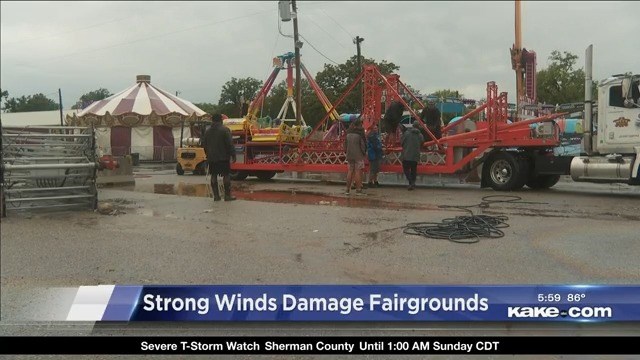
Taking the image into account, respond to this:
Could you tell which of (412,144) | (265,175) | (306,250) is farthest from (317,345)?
(265,175)

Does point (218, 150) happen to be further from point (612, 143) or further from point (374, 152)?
A: point (612, 143)

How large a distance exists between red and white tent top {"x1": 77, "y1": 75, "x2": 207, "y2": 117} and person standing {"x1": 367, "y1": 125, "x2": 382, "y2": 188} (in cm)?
813

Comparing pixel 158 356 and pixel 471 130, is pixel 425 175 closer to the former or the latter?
pixel 471 130

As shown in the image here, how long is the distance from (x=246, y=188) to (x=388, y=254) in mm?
8414

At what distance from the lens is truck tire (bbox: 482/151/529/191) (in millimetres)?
12141

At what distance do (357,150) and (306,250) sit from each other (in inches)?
221

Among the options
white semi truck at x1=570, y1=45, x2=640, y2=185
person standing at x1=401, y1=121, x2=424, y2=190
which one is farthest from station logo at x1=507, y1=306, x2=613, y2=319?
person standing at x1=401, y1=121, x2=424, y2=190

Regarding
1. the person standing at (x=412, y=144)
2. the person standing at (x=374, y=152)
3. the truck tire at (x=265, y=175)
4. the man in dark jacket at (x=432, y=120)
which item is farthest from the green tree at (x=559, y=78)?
the truck tire at (x=265, y=175)

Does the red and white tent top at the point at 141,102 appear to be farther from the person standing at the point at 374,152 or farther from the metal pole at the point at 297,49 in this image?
the person standing at the point at 374,152

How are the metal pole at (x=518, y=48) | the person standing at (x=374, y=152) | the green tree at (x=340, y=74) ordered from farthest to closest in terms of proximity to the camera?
1. the person standing at (x=374, y=152)
2. the green tree at (x=340, y=74)
3. the metal pole at (x=518, y=48)

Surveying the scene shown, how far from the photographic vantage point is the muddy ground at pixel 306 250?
4.41 meters

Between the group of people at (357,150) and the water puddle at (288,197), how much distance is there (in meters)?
0.71

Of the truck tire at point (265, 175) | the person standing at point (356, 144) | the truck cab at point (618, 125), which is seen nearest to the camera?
the truck cab at point (618, 125)

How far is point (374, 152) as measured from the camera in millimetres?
13227
